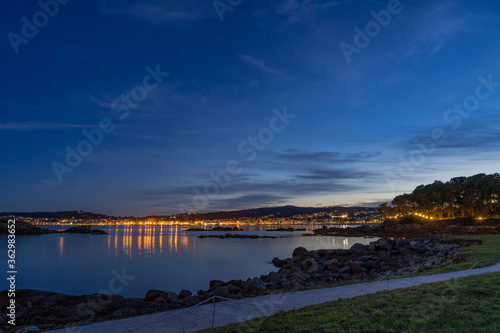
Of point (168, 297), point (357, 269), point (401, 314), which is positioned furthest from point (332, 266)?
point (401, 314)

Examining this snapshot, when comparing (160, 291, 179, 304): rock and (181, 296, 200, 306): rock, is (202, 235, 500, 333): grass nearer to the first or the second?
(181, 296, 200, 306): rock

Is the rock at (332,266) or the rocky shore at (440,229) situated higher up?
the rock at (332,266)

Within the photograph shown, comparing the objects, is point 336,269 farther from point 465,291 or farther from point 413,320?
point 413,320

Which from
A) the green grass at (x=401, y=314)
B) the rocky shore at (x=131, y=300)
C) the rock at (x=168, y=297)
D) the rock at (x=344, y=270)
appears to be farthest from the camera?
the rock at (x=344, y=270)

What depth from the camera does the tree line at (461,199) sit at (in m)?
66.3

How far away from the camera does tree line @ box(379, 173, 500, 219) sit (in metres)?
66.3

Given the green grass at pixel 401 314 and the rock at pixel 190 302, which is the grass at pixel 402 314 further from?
the rock at pixel 190 302

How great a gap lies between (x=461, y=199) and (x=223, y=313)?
294 ft

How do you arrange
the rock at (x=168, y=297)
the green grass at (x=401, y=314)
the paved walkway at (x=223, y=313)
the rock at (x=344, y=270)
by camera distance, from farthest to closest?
the rock at (x=344, y=270) → the rock at (x=168, y=297) → the paved walkway at (x=223, y=313) → the green grass at (x=401, y=314)

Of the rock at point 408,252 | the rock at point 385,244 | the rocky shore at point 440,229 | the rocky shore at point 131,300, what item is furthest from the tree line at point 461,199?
the rocky shore at point 131,300

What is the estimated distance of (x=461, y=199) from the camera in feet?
261

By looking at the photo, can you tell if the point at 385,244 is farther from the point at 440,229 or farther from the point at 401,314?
the point at 440,229

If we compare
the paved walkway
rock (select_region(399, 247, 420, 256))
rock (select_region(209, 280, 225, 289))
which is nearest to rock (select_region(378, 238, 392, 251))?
rock (select_region(399, 247, 420, 256))

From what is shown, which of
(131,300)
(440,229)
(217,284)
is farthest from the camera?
(440,229)
